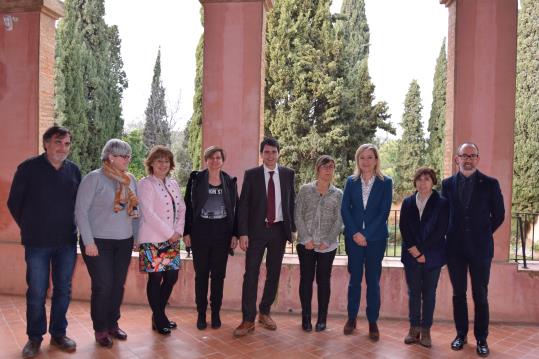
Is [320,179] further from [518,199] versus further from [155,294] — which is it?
[518,199]

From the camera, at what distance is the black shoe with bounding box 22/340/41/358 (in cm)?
360

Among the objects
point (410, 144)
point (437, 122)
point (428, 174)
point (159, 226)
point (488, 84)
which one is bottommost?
point (159, 226)

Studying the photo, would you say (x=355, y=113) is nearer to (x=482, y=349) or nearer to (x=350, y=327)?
(x=350, y=327)

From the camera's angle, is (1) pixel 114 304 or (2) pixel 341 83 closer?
(1) pixel 114 304

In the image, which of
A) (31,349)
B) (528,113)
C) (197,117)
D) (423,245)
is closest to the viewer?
(31,349)

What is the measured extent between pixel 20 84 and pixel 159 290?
3.49 metres

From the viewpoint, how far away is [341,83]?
16.4 metres

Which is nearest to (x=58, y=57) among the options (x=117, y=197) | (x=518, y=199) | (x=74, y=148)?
(x=74, y=148)

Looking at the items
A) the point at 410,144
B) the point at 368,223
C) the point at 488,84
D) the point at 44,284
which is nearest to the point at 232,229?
the point at 368,223

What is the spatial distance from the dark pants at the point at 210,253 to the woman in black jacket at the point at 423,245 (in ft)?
5.81

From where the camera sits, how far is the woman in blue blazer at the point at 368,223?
4191mm

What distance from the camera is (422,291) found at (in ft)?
13.5

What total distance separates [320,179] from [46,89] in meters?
3.90

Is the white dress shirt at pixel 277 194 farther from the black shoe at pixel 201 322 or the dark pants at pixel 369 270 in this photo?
the black shoe at pixel 201 322
